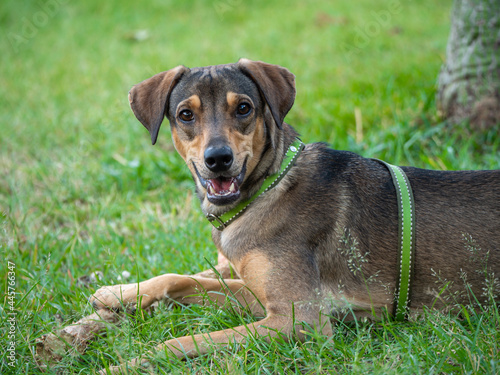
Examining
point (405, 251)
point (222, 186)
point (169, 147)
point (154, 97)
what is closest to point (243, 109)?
point (222, 186)

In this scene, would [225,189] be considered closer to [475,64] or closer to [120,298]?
[120,298]

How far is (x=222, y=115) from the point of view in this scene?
3.13m

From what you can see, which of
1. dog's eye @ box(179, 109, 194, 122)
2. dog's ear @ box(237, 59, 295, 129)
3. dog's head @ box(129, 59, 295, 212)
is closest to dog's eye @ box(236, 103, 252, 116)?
dog's head @ box(129, 59, 295, 212)

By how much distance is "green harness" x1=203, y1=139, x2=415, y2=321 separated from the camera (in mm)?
2932

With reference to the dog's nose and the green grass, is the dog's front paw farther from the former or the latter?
the dog's nose

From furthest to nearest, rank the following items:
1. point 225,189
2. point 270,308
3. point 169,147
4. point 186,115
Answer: point 169,147, point 186,115, point 225,189, point 270,308

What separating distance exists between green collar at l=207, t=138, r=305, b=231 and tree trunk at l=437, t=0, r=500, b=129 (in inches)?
117

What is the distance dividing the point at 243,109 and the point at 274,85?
11.6 inches

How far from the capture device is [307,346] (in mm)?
2715

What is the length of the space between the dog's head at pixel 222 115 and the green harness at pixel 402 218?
0.33ft

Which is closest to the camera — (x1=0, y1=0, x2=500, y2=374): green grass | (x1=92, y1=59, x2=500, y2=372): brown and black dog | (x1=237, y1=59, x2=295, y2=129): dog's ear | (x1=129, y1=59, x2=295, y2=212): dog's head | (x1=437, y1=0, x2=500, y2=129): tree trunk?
(x1=0, y1=0, x2=500, y2=374): green grass

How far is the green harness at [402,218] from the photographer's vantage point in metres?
2.93

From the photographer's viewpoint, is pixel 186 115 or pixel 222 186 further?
pixel 186 115

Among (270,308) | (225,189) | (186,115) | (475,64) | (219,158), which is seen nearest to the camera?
(270,308)
